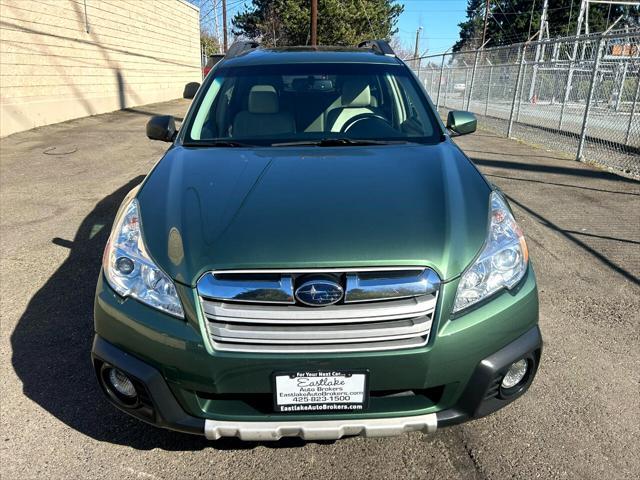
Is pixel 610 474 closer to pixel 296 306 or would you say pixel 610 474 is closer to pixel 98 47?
pixel 296 306

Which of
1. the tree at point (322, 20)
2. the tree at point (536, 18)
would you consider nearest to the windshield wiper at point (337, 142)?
the tree at point (322, 20)

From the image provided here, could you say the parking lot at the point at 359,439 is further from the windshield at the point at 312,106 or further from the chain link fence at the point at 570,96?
the chain link fence at the point at 570,96

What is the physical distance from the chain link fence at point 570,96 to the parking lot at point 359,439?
4087 mm

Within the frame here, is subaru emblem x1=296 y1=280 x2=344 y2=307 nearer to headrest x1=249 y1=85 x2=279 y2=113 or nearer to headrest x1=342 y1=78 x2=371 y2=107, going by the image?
headrest x1=249 y1=85 x2=279 y2=113

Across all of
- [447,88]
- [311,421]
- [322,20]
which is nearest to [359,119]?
[311,421]

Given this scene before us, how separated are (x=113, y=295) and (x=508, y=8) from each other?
2276 inches

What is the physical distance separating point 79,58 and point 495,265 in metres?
14.7

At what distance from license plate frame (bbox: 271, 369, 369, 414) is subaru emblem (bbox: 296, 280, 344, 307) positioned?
0.25 metres

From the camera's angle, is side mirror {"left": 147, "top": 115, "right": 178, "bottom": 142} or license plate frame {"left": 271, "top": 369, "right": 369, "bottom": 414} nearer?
license plate frame {"left": 271, "top": 369, "right": 369, "bottom": 414}

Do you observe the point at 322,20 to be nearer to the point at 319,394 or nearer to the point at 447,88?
the point at 447,88

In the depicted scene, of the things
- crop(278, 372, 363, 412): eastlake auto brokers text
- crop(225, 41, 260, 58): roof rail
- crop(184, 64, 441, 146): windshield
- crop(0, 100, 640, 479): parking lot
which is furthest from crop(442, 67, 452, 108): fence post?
crop(278, 372, 363, 412): eastlake auto brokers text

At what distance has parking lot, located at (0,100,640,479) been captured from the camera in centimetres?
219

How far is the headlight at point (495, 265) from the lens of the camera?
1.92 m

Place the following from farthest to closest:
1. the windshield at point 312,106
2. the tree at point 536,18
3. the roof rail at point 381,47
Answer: the tree at point 536,18 → the roof rail at point 381,47 → the windshield at point 312,106
